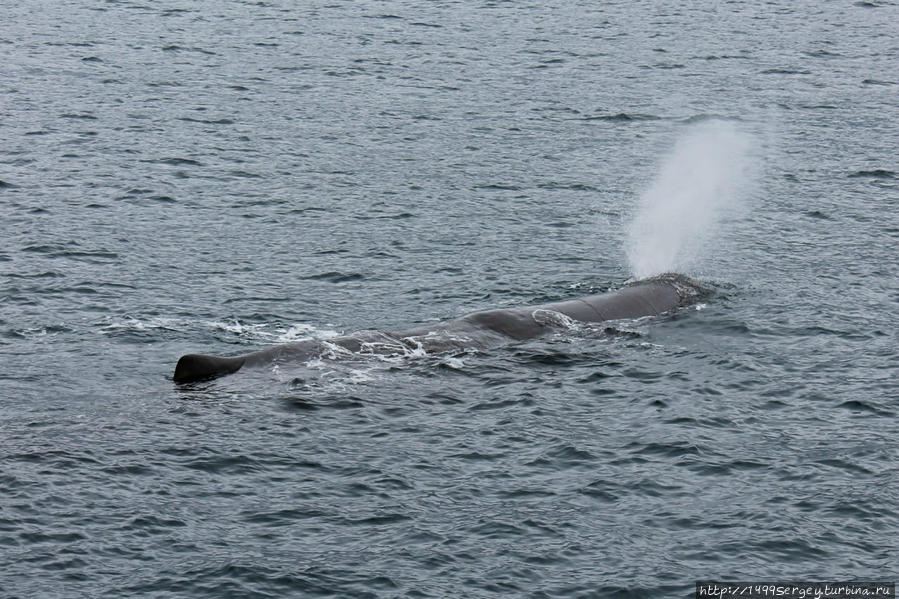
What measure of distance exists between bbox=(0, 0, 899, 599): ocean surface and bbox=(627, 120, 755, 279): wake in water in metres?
0.21

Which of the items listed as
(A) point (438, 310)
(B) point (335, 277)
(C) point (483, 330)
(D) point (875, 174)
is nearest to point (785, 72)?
(D) point (875, 174)

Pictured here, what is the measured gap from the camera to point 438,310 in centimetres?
4272

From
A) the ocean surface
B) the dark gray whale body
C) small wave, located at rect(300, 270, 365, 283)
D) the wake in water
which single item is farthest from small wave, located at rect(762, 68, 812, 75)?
small wave, located at rect(300, 270, 365, 283)

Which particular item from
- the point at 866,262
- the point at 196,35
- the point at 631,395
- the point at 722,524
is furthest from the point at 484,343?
the point at 196,35

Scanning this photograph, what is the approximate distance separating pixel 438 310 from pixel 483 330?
11.1ft

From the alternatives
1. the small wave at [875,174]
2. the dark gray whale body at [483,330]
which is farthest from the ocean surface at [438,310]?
the small wave at [875,174]

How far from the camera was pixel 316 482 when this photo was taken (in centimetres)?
2989

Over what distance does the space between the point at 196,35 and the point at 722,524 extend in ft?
219

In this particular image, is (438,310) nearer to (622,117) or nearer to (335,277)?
(335,277)

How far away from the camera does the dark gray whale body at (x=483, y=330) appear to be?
3547cm

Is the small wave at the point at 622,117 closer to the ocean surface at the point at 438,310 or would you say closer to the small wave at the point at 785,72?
the ocean surface at the point at 438,310

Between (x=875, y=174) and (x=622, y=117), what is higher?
(x=622, y=117)

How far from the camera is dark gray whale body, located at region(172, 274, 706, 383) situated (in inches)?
1396

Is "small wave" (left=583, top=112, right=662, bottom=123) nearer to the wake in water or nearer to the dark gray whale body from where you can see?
A: the wake in water
